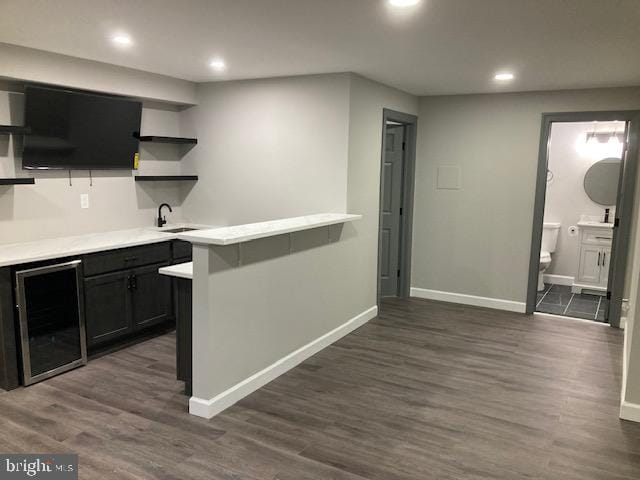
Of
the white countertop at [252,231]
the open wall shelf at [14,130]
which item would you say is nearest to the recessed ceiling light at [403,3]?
the white countertop at [252,231]

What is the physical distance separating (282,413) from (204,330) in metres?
0.73

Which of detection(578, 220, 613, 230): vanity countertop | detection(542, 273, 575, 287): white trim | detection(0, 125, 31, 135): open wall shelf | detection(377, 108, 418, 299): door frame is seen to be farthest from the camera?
detection(542, 273, 575, 287): white trim

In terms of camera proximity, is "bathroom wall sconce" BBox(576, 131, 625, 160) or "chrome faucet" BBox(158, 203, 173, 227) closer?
"chrome faucet" BBox(158, 203, 173, 227)

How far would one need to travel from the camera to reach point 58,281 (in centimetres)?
360

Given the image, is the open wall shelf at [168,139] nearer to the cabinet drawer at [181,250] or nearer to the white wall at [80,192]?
the white wall at [80,192]

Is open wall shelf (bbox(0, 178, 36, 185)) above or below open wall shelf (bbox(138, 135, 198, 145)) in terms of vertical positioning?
below

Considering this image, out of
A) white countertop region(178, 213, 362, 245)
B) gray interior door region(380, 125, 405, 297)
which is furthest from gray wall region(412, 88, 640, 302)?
white countertop region(178, 213, 362, 245)

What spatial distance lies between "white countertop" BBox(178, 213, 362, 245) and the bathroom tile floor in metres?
3.07

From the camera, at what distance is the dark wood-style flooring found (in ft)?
8.58

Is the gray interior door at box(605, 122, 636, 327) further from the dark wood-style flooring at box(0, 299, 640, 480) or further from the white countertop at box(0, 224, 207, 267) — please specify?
the white countertop at box(0, 224, 207, 267)

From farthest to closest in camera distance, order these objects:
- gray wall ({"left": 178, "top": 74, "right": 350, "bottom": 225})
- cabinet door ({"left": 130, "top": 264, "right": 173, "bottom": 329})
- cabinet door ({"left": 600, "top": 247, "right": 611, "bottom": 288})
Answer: cabinet door ({"left": 600, "top": 247, "right": 611, "bottom": 288}) → gray wall ({"left": 178, "top": 74, "right": 350, "bottom": 225}) → cabinet door ({"left": 130, "top": 264, "right": 173, "bottom": 329})

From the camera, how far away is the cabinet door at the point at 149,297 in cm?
426

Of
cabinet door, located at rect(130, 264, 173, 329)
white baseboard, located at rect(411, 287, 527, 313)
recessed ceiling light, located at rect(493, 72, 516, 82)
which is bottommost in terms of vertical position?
white baseboard, located at rect(411, 287, 527, 313)

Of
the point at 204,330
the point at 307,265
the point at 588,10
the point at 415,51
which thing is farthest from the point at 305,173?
the point at 588,10
